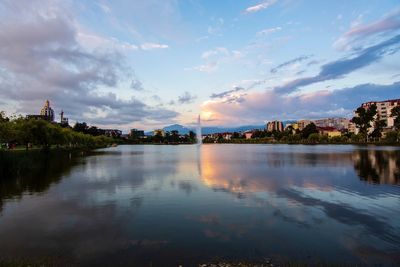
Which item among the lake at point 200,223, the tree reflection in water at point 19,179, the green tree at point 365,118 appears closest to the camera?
the lake at point 200,223

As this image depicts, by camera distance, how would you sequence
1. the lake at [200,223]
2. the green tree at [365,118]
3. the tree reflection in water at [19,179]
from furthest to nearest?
1. the green tree at [365,118]
2. the tree reflection in water at [19,179]
3. the lake at [200,223]

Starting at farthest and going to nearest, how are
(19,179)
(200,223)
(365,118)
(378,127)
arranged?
(378,127) → (365,118) → (19,179) → (200,223)

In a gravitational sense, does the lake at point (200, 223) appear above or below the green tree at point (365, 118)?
below

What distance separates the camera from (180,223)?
1917cm

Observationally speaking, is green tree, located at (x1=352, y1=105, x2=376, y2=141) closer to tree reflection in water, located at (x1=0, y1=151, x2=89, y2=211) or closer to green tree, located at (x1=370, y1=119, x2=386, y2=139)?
green tree, located at (x1=370, y1=119, x2=386, y2=139)

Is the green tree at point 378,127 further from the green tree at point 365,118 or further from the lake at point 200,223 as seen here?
the lake at point 200,223

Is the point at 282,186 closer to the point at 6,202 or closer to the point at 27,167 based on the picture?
the point at 6,202

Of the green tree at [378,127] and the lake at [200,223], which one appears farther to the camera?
the green tree at [378,127]

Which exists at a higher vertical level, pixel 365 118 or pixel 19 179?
pixel 365 118

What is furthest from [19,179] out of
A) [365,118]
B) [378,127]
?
[378,127]

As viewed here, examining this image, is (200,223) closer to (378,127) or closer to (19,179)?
(19,179)

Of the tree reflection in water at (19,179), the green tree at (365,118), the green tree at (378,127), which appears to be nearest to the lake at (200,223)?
the tree reflection in water at (19,179)

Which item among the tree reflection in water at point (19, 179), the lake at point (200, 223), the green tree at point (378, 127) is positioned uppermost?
the green tree at point (378, 127)

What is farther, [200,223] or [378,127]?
[378,127]
